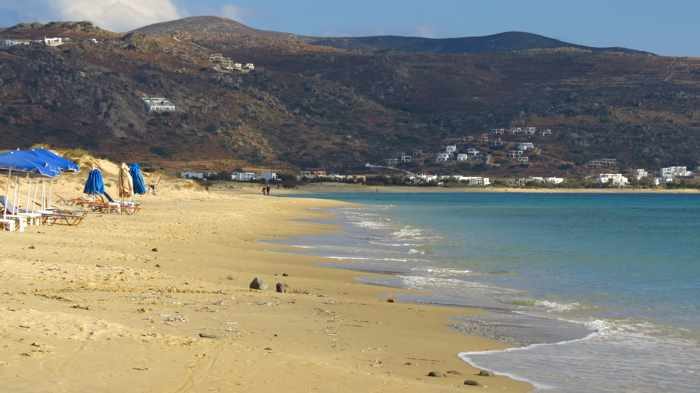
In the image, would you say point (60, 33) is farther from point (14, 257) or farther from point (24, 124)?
point (14, 257)

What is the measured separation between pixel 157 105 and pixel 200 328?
376 feet

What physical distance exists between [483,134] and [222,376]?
5328 inches

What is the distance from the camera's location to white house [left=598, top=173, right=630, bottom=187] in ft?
404

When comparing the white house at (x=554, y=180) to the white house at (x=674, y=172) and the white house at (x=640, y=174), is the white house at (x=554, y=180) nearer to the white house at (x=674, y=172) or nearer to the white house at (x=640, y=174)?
the white house at (x=640, y=174)

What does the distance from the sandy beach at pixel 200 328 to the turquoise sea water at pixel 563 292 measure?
75 centimetres

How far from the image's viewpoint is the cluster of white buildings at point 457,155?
5212 inches

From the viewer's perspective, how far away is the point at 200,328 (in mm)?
11117

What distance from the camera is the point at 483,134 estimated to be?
142250 mm

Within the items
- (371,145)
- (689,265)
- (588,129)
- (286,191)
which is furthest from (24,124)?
(689,265)

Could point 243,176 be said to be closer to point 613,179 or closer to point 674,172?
point 613,179

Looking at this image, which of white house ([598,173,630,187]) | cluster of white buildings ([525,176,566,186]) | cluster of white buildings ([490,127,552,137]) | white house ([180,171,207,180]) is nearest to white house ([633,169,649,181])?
white house ([598,173,630,187])

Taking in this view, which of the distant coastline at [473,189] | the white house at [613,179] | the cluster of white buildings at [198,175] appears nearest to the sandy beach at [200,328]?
the cluster of white buildings at [198,175]

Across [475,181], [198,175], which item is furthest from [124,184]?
[475,181]

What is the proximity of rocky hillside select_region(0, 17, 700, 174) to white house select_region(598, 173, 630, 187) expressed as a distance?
16.4 ft
